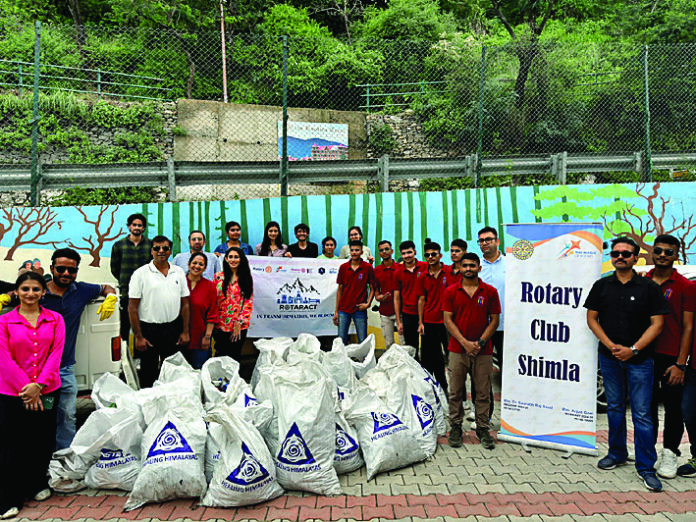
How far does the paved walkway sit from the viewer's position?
360cm

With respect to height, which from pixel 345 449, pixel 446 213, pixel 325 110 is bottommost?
pixel 345 449

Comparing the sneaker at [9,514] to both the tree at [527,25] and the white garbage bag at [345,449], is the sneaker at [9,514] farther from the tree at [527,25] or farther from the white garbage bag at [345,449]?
the tree at [527,25]

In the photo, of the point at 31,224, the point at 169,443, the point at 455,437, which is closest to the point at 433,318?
the point at 455,437

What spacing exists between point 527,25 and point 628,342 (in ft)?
72.7

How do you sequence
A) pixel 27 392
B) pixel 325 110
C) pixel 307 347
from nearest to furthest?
pixel 27 392
pixel 307 347
pixel 325 110

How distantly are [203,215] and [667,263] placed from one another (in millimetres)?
6464

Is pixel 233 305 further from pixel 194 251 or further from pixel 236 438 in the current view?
pixel 236 438

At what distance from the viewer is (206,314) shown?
5445mm

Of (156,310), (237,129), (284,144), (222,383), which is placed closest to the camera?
(222,383)

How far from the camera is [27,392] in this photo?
12.1ft

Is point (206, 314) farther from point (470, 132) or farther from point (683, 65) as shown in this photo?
point (683, 65)

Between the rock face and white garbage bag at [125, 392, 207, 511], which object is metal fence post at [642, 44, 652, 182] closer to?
the rock face

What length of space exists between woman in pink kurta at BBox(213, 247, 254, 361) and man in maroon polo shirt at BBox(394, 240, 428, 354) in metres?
1.80

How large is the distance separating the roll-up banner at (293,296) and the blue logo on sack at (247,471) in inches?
140
